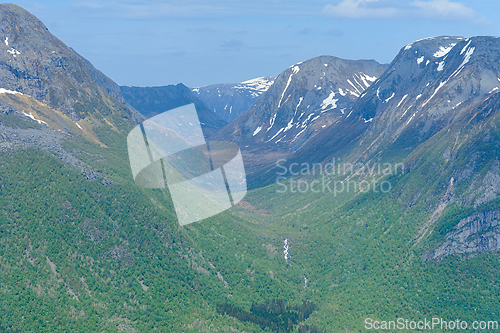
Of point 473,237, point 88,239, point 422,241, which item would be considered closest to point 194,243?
point 88,239

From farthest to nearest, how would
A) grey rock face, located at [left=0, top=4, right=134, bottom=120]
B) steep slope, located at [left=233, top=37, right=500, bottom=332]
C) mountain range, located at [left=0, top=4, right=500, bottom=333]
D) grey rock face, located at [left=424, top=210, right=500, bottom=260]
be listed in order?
1. grey rock face, located at [left=0, top=4, right=134, bottom=120]
2. grey rock face, located at [left=424, top=210, right=500, bottom=260]
3. steep slope, located at [left=233, top=37, right=500, bottom=332]
4. mountain range, located at [left=0, top=4, right=500, bottom=333]

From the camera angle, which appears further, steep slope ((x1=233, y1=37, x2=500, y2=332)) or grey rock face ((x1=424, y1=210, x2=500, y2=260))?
grey rock face ((x1=424, y1=210, x2=500, y2=260))

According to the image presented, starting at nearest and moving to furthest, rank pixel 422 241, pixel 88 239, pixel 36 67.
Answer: pixel 88 239, pixel 422 241, pixel 36 67

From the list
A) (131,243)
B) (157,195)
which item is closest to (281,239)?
(157,195)

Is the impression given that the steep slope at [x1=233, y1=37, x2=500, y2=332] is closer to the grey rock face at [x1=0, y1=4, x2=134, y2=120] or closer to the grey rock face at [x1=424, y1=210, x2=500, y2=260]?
the grey rock face at [x1=424, y1=210, x2=500, y2=260]

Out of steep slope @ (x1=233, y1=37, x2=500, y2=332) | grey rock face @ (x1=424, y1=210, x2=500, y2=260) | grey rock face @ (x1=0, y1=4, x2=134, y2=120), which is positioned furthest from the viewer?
grey rock face @ (x1=0, y1=4, x2=134, y2=120)

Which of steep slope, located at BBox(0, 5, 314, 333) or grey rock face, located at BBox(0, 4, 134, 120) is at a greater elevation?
grey rock face, located at BBox(0, 4, 134, 120)

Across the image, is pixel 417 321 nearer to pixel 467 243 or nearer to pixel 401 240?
pixel 467 243

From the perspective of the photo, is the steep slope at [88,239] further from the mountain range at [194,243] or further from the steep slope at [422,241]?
the steep slope at [422,241]

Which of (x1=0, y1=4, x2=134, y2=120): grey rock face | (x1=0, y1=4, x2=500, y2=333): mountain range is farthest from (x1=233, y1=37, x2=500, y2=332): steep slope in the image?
(x1=0, y1=4, x2=134, y2=120): grey rock face

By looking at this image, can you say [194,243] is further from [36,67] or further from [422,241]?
[36,67]

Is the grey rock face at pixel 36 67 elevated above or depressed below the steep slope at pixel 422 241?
above

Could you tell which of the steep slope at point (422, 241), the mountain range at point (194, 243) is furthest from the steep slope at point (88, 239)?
the steep slope at point (422, 241)
